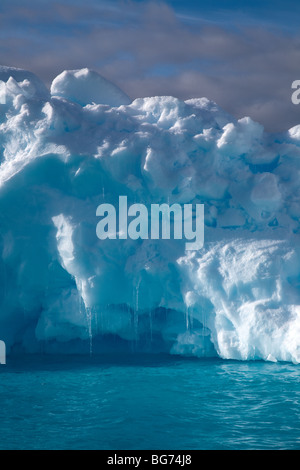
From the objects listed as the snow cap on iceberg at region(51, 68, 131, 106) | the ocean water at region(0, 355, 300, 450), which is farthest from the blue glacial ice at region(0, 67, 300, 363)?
the ocean water at region(0, 355, 300, 450)

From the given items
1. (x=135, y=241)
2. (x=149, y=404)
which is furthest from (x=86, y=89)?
(x=149, y=404)

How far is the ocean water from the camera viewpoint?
7.05 m

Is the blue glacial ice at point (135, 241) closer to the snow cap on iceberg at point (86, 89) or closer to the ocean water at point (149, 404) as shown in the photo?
the snow cap on iceberg at point (86, 89)

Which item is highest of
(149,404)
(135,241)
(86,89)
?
(86,89)

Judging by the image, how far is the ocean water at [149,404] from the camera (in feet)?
23.1

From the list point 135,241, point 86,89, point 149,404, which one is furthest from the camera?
point 86,89

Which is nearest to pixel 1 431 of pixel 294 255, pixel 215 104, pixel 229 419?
pixel 229 419

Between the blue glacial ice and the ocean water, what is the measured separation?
962 millimetres

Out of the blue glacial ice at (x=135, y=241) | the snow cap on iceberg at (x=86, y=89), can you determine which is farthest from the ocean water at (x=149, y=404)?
the snow cap on iceberg at (x=86, y=89)

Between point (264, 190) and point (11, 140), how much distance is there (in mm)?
5762

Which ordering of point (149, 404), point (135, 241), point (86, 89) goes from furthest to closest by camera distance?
point (86, 89)
point (135, 241)
point (149, 404)

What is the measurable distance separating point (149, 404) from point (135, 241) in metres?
4.27

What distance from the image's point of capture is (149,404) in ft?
28.3

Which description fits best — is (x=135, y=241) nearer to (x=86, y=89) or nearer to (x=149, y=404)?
(x=149, y=404)
